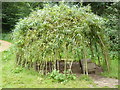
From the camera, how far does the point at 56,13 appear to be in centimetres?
473

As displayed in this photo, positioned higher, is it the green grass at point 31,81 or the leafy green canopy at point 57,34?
the leafy green canopy at point 57,34

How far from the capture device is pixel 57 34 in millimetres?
4387

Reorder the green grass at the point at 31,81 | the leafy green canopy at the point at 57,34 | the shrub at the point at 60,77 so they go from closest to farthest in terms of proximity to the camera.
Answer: the green grass at the point at 31,81 → the shrub at the point at 60,77 → the leafy green canopy at the point at 57,34

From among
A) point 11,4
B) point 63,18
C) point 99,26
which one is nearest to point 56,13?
point 63,18

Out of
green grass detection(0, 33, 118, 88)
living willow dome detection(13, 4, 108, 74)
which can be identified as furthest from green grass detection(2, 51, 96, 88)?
living willow dome detection(13, 4, 108, 74)

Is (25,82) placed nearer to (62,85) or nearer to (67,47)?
(62,85)

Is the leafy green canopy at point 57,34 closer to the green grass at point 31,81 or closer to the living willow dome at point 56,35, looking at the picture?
the living willow dome at point 56,35

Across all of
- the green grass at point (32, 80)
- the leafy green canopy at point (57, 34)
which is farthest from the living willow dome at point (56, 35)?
the green grass at point (32, 80)

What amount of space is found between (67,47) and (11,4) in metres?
11.6

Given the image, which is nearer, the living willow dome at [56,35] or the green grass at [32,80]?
the green grass at [32,80]

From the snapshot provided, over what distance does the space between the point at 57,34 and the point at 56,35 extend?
0.05 m

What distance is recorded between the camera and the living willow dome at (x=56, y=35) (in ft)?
14.4

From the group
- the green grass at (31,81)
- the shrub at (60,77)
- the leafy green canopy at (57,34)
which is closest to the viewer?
the green grass at (31,81)

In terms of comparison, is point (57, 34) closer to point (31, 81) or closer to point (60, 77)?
point (60, 77)
